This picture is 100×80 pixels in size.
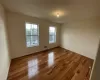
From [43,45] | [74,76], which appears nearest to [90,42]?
[74,76]

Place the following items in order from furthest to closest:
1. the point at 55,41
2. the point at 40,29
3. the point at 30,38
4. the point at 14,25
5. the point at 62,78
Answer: the point at 55,41, the point at 40,29, the point at 30,38, the point at 14,25, the point at 62,78

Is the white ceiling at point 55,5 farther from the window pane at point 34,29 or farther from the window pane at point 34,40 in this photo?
the window pane at point 34,40

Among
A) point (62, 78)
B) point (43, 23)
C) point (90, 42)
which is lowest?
point (62, 78)

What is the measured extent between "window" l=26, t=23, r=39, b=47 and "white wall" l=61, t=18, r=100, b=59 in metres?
2.34

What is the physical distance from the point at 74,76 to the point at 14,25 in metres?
3.22

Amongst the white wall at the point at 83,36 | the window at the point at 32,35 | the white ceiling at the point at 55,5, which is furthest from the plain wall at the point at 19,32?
the white wall at the point at 83,36

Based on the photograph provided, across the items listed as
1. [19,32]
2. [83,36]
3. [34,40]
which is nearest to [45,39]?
[34,40]

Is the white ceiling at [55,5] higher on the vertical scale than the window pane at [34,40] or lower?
higher

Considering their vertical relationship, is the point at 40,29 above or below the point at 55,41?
above

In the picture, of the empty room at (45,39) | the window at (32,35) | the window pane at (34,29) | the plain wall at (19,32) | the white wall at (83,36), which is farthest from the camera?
the window pane at (34,29)

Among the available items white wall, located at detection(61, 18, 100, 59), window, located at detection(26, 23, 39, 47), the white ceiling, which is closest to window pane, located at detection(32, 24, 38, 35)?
window, located at detection(26, 23, 39, 47)

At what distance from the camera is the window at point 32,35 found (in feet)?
11.8

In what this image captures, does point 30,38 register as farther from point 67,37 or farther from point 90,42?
point 90,42

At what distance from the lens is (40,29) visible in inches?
159
